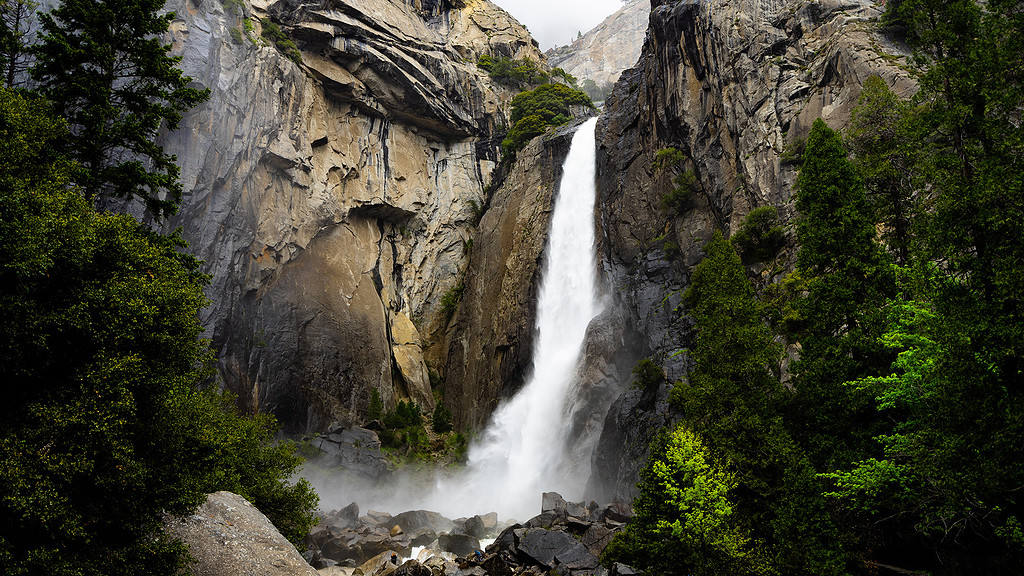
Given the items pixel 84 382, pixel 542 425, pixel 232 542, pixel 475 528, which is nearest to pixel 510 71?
pixel 542 425

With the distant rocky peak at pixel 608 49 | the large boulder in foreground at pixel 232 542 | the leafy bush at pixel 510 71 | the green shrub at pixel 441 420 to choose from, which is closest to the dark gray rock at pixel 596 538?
the large boulder in foreground at pixel 232 542

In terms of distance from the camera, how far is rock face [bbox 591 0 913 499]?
2505 cm

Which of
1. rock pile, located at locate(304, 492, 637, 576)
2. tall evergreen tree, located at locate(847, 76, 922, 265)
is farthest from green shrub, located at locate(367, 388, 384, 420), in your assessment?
tall evergreen tree, located at locate(847, 76, 922, 265)

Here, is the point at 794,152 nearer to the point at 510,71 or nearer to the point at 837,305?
the point at 837,305

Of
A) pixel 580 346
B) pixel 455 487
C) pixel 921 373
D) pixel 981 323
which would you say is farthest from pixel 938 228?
pixel 455 487

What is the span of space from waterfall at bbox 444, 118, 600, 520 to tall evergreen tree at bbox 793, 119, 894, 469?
1796 cm

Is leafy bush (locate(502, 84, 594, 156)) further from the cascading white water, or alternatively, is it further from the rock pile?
the rock pile

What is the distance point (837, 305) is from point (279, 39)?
44.6 meters

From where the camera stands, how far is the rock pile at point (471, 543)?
64.0 ft

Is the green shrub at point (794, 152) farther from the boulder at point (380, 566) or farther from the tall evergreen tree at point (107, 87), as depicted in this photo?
the boulder at point (380, 566)

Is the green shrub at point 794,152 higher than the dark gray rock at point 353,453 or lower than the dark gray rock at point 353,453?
higher

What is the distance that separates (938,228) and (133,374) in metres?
16.9

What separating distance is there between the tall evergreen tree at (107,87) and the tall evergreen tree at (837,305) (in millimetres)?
18531

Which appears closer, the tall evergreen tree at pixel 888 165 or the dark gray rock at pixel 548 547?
the tall evergreen tree at pixel 888 165
